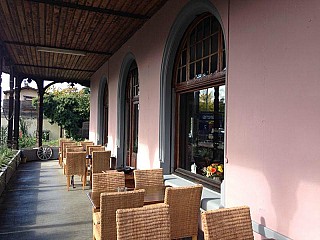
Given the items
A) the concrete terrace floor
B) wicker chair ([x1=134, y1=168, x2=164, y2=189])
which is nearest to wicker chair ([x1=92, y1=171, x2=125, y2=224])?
wicker chair ([x1=134, y1=168, x2=164, y2=189])

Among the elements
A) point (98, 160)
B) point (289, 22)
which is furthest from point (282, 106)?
point (98, 160)

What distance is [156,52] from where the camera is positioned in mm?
4902

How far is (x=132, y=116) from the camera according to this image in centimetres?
690

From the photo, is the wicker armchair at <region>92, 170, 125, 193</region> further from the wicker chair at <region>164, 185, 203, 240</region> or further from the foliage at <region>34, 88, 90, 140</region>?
the foliage at <region>34, 88, 90, 140</region>

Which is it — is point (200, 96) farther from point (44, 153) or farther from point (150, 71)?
point (44, 153)

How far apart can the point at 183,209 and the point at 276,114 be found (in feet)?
4.06

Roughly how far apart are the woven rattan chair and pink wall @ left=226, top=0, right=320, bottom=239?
39cm

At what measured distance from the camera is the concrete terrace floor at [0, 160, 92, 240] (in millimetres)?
3760

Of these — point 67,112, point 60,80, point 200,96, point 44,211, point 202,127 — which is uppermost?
point 60,80

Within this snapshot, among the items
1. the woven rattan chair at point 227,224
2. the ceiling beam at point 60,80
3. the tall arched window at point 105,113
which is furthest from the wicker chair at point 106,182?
the ceiling beam at point 60,80

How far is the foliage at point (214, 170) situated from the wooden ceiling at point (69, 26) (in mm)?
2606

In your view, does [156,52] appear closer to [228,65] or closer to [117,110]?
[228,65]

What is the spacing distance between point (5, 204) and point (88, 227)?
6.62 feet

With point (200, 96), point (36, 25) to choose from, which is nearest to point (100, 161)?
point (36, 25)
